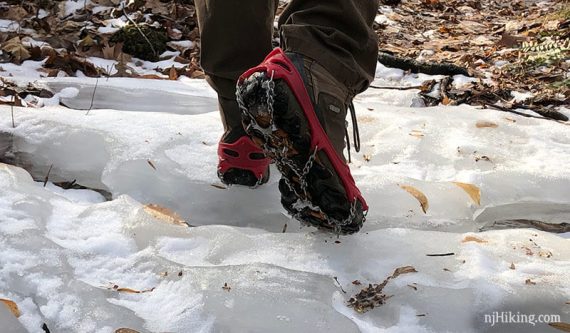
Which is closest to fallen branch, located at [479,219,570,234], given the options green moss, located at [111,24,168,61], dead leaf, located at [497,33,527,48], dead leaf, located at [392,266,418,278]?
dead leaf, located at [392,266,418,278]

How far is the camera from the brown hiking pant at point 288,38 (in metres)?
1.46

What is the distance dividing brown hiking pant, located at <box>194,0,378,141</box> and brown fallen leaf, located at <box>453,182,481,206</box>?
558mm

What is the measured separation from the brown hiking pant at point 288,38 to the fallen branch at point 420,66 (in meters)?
2.04

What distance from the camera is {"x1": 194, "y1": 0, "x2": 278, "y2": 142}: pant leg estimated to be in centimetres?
168

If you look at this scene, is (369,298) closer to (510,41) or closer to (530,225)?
(530,225)

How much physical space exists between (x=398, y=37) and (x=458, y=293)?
4.04 meters

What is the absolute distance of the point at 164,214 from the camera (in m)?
1.68

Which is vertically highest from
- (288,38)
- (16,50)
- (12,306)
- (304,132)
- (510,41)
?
(288,38)

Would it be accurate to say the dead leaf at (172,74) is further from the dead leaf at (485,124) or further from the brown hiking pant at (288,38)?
the dead leaf at (485,124)

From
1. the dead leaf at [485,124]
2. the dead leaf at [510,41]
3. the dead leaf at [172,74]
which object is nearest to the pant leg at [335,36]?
the dead leaf at [485,124]

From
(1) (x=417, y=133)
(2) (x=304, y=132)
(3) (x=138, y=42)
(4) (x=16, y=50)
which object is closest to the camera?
(2) (x=304, y=132)

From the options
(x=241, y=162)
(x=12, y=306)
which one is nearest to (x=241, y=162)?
(x=241, y=162)

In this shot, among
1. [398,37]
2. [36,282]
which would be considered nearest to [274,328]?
[36,282]

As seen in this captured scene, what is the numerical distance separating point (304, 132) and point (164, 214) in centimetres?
56
